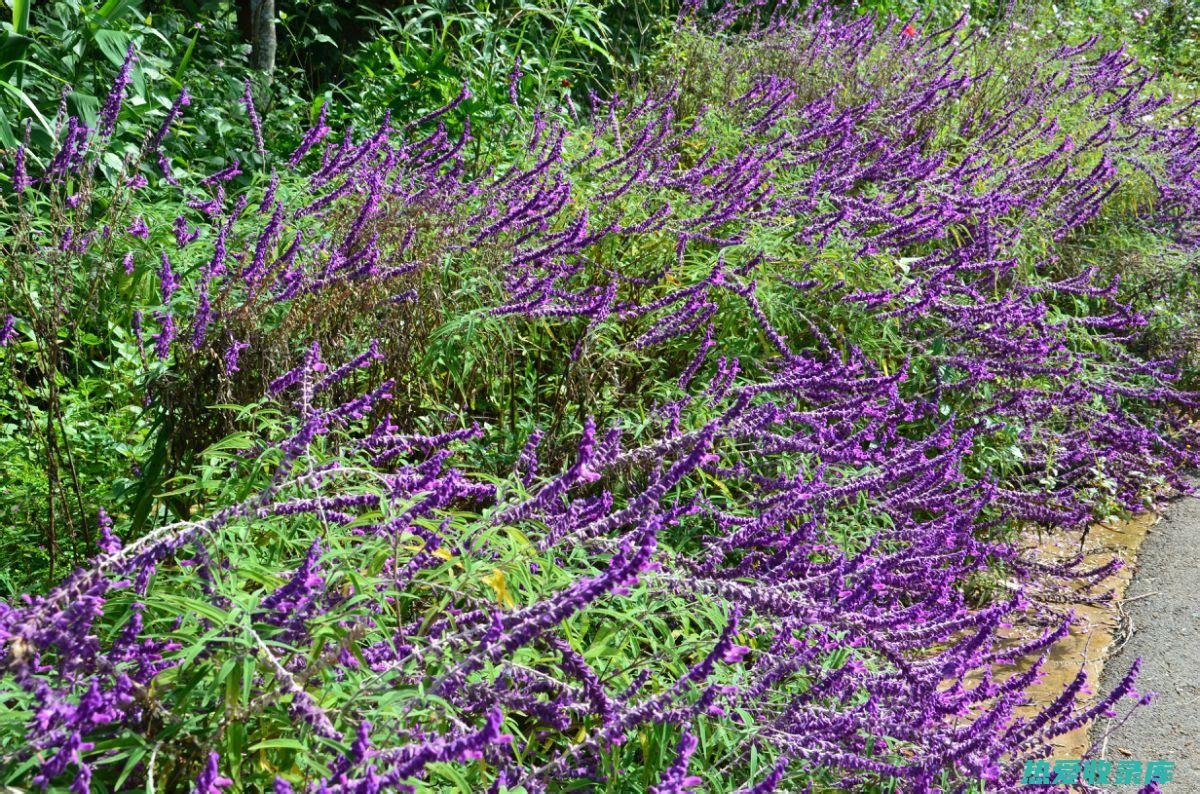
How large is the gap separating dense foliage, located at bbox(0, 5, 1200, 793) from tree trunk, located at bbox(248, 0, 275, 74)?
0.55 m

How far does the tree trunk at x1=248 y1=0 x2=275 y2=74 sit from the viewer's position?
232 inches

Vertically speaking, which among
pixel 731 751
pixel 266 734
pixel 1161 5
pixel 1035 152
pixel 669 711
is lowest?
pixel 266 734

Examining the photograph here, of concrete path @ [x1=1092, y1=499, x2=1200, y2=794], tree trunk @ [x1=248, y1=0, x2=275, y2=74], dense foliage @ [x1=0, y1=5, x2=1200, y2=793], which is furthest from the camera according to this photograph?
tree trunk @ [x1=248, y1=0, x2=275, y2=74]

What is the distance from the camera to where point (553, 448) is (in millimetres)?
3277

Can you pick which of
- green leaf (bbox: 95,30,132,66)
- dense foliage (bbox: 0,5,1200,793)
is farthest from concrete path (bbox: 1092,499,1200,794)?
green leaf (bbox: 95,30,132,66)

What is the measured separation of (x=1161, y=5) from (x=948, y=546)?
14.1 metres

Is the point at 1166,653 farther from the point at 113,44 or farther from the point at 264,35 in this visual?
the point at 264,35

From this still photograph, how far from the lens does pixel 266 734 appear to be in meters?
1.83

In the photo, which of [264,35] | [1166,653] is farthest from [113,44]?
[1166,653]

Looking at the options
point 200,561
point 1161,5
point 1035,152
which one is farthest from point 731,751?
point 1161,5

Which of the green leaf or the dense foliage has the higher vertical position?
the dense foliage

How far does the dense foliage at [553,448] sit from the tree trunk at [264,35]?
21.7 inches

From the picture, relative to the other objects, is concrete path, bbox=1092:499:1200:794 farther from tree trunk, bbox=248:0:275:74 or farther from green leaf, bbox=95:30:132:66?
tree trunk, bbox=248:0:275:74

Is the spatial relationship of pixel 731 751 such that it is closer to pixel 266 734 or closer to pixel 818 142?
pixel 266 734
